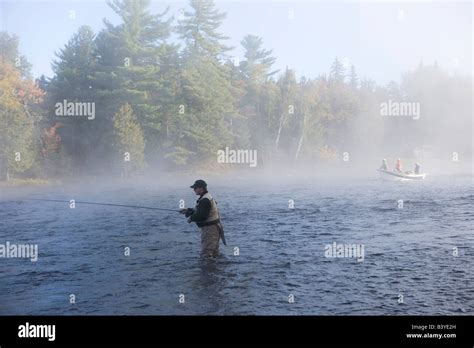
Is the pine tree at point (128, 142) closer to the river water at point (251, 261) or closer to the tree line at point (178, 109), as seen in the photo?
the tree line at point (178, 109)

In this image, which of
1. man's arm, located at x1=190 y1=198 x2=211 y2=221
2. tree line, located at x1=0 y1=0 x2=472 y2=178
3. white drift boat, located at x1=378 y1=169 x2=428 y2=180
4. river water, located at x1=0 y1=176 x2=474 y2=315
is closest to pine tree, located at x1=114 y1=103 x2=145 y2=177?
tree line, located at x1=0 y1=0 x2=472 y2=178

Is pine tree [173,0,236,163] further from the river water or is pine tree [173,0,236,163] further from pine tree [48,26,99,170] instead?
the river water

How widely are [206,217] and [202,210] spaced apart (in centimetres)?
22

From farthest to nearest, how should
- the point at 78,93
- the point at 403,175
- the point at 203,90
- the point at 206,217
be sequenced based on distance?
the point at 78,93
the point at 203,90
the point at 403,175
the point at 206,217

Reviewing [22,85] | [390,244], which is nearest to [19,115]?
[22,85]

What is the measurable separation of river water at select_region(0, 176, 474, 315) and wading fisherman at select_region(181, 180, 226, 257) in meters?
0.51

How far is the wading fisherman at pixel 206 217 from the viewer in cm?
1029

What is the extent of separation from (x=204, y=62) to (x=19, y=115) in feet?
49.5

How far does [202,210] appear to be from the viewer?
1028 cm

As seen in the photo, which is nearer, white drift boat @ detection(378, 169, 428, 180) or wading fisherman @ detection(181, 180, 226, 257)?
wading fisherman @ detection(181, 180, 226, 257)

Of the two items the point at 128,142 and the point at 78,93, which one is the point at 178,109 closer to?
the point at 128,142

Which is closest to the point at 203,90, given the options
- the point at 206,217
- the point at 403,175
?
the point at 403,175

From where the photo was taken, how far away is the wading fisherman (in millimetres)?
10289
